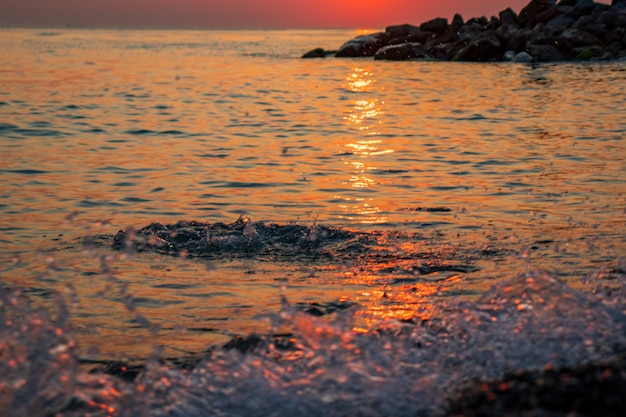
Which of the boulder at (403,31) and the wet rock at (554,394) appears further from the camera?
the boulder at (403,31)

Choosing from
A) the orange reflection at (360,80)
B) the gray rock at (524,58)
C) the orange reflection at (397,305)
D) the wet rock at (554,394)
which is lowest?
the gray rock at (524,58)

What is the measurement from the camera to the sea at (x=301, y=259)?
5.13m

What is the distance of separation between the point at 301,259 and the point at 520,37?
154 feet

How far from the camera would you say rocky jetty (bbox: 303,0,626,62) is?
50.7m

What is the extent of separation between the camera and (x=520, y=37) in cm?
5309

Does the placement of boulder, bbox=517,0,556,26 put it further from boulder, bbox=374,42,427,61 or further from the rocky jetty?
boulder, bbox=374,42,427,61

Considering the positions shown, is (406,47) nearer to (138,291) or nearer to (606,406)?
(138,291)

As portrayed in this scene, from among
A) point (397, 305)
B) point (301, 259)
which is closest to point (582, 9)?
point (301, 259)

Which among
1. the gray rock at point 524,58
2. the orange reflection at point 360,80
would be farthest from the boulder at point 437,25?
the orange reflection at point 360,80

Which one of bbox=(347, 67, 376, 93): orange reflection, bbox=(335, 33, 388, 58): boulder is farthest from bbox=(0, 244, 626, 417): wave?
bbox=(335, 33, 388, 58): boulder

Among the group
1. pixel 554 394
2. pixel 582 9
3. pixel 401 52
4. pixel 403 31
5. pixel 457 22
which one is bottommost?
pixel 401 52

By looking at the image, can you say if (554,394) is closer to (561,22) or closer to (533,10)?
(561,22)

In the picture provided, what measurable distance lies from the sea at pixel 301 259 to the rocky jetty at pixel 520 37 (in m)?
29.0

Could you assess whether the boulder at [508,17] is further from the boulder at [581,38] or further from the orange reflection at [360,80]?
the orange reflection at [360,80]
